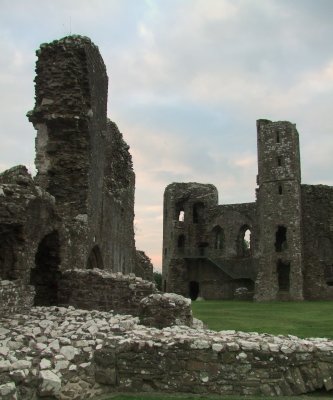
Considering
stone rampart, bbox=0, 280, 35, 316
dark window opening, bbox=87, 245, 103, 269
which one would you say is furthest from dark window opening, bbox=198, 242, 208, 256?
stone rampart, bbox=0, 280, 35, 316

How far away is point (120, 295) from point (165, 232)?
3140cm

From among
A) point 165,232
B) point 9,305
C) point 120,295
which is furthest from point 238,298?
point 9,305

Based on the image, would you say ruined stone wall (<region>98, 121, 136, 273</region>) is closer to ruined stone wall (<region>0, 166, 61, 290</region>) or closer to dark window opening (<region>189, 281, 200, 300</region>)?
ruined stone wall (<region>0, 166, 61, 290</region>)

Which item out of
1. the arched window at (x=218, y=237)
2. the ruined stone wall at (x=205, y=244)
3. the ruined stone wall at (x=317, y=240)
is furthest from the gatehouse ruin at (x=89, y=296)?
the arched window at (x=218, y=237)

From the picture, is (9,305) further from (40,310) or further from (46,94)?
(46,94)

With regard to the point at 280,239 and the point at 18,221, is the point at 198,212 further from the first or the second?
the point at 18,221

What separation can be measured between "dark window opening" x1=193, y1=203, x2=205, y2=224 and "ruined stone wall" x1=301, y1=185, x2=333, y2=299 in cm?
980

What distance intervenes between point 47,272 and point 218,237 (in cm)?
2973

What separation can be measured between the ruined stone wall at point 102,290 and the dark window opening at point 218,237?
29375mm

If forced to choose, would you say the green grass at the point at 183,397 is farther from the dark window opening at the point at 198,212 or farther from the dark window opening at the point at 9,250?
the dark window opening at the point at 198,212

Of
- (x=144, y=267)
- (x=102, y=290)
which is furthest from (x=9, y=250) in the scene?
(x=144, y=267)

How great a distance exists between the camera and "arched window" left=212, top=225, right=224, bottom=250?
39812 millimetres

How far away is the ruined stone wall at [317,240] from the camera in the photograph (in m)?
31.5

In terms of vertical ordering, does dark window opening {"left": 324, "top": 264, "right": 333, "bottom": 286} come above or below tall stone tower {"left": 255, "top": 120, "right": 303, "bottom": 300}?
below
